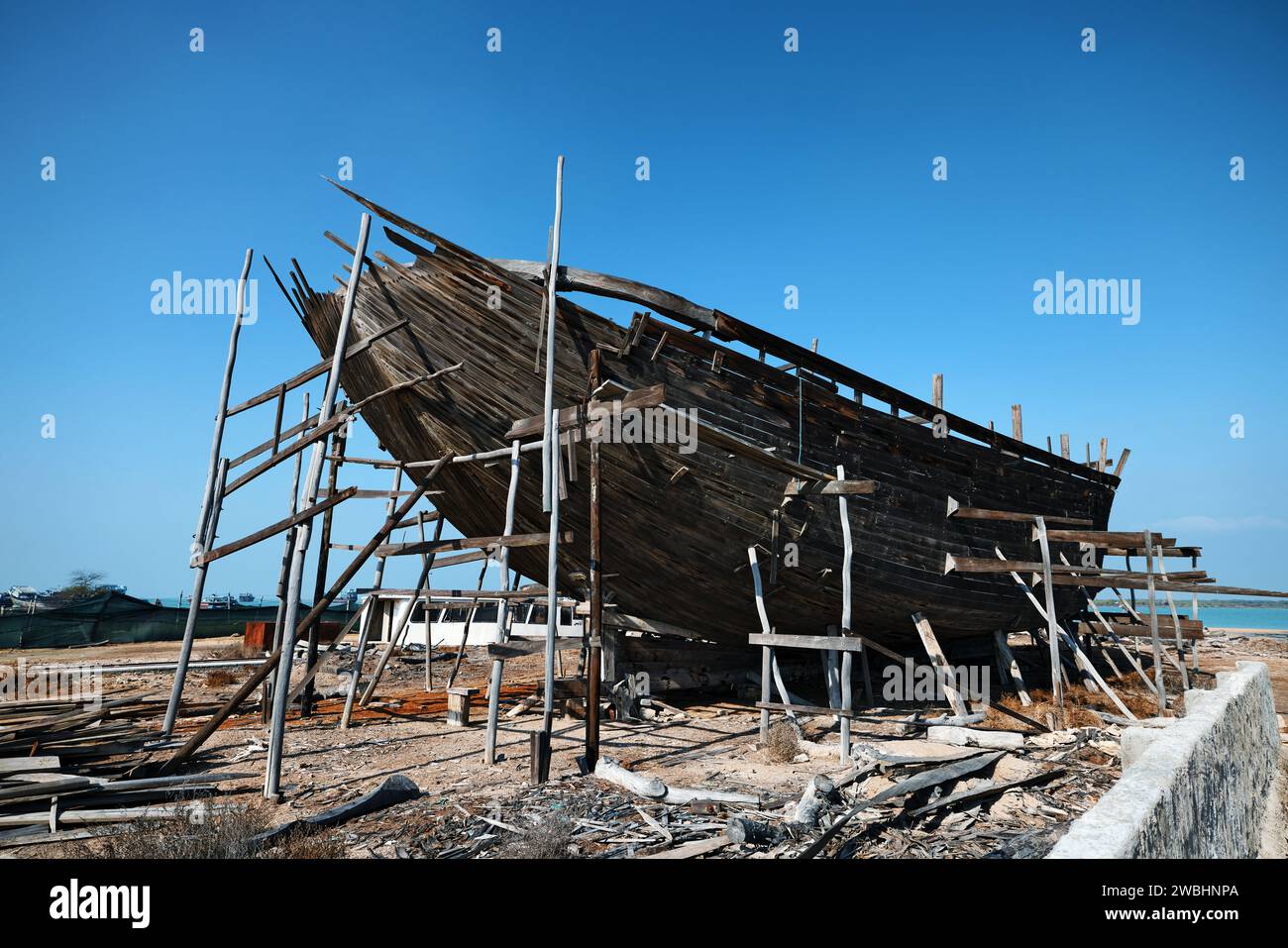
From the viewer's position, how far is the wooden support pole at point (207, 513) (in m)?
7.82

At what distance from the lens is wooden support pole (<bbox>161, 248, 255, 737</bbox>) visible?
25.6 ft

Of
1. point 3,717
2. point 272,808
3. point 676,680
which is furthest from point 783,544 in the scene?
point 3,717

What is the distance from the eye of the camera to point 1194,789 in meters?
4.22

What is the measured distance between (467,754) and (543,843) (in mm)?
3583

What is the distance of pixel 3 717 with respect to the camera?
8312mm

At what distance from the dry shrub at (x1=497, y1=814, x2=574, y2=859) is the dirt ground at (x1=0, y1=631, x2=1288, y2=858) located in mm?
581

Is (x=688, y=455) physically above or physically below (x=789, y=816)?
above

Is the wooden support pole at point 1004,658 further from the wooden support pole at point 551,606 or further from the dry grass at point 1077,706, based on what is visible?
the wooden support pole at point 551,606

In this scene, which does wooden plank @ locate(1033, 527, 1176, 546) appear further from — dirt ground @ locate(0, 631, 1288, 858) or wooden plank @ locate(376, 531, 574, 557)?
wooden plank @ locate(376, 531, 574, 557)

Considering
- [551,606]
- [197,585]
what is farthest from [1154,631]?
[197,585]

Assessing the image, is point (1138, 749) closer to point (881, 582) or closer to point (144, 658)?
point (881, 582)

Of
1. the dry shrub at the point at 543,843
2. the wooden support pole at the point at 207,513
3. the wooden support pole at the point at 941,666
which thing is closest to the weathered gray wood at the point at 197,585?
the wooden support pole at the point at 207,513

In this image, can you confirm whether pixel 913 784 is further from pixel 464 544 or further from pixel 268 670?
pixel 268 670
